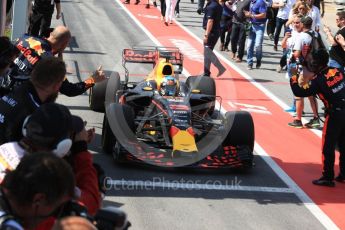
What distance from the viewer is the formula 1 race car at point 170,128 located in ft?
25.9

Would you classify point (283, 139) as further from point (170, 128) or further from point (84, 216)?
point (84, 216)

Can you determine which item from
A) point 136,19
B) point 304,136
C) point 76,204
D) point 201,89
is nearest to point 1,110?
point 76,204

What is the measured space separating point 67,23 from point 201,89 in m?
10.6

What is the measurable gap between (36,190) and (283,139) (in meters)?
7.78

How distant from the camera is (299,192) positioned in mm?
7766

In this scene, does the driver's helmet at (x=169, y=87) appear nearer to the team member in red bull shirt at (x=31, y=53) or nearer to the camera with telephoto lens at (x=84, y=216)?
the team member in red bull shirt at (x=31, y=53)

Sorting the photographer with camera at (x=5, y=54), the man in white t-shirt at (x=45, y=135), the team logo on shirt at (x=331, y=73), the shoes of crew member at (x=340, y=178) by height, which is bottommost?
the shoes of crew member at (x=340, y=178)

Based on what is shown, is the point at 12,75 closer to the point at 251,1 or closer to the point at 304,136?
the point at 304,136

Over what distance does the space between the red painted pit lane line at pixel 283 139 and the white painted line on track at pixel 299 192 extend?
63 mm

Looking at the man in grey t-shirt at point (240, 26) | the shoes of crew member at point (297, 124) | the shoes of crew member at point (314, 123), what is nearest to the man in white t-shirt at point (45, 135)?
the shoes of crew member at point (297, 124)

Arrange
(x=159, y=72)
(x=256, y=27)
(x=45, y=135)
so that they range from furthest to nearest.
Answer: (x=256, y=27)
(x=159, y=72)
(x=45, y=135)

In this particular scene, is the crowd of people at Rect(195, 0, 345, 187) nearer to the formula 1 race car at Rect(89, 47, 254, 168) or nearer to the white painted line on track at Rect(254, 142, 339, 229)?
the white painted line on track at Rect(254, 142, 339, 229)

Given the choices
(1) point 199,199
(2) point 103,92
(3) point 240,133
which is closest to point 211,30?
(2) point 103,92

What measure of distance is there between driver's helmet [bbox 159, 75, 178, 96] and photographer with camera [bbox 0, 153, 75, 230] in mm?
6353
